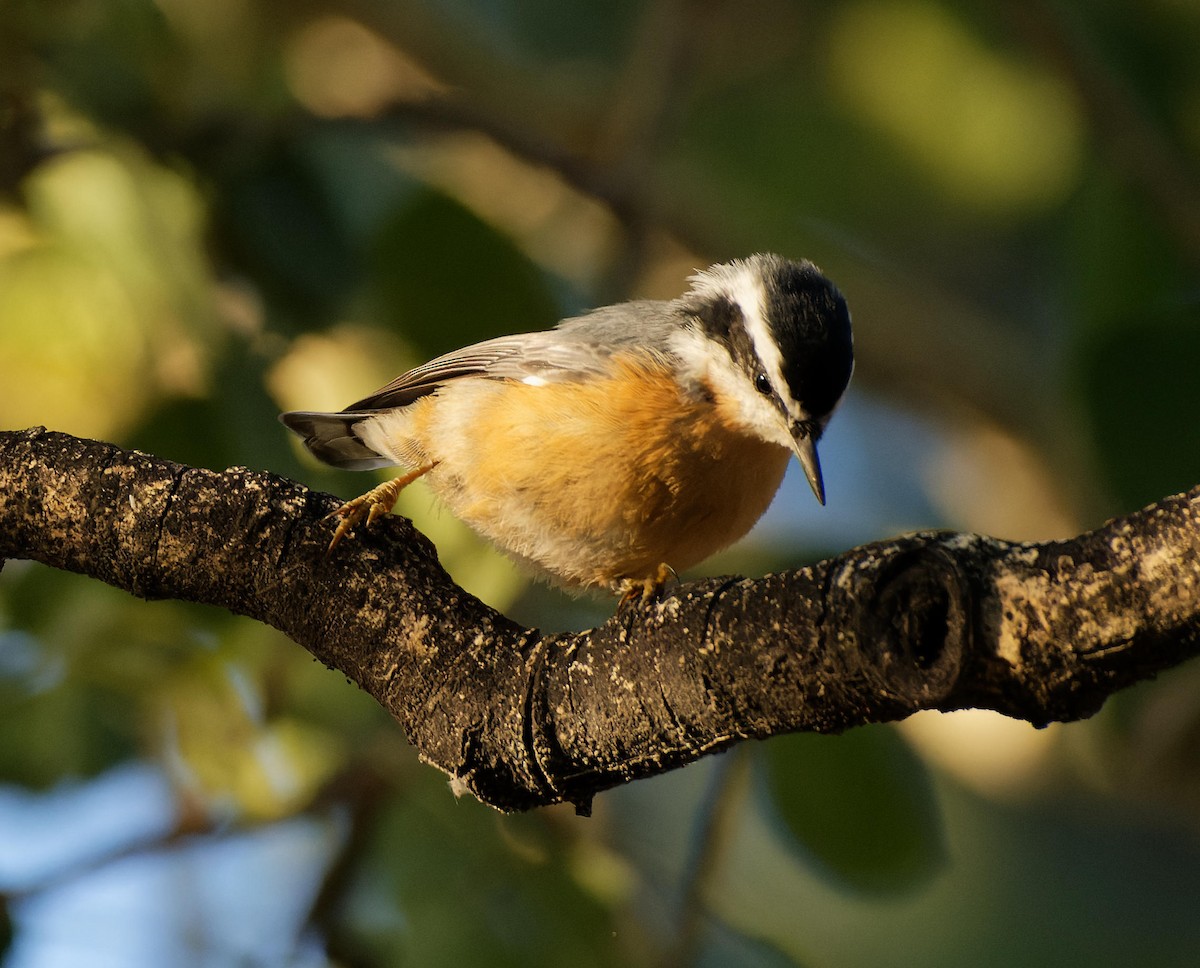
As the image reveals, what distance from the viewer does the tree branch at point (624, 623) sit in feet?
4.02

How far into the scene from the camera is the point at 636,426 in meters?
2.66

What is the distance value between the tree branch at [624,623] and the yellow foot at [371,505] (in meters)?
0.03

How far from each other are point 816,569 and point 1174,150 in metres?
3.14

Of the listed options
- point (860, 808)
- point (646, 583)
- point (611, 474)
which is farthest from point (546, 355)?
point (860, 808)

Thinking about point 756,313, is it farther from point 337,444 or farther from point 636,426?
point 337,444

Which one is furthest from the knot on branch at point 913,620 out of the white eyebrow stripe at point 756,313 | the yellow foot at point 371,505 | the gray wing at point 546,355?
the gray wing at point 546,355

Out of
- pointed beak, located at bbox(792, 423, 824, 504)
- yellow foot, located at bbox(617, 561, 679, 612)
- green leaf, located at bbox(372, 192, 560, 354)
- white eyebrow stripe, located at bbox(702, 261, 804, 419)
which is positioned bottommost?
yellow foot, located at bbox(617, 561, 679, 612)

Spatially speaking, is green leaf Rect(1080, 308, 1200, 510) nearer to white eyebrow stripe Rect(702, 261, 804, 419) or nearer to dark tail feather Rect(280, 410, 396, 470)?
white eyebrow stripe Rect(702, 261, 804, 419)

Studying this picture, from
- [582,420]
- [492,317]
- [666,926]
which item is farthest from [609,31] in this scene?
[666,926]

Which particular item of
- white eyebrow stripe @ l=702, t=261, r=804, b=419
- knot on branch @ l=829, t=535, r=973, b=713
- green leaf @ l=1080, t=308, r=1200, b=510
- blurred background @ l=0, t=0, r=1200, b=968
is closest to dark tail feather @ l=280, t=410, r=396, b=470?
blurred background @ l=0, t=0, r=1200, b=968

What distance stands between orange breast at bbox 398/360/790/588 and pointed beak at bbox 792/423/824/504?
0.49 ft

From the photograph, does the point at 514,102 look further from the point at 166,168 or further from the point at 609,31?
the point at 166,168

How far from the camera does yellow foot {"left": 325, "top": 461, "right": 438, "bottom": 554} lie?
1932 mm

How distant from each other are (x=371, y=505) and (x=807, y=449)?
2.88ft
